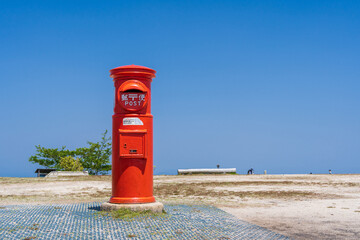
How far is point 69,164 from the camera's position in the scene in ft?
112

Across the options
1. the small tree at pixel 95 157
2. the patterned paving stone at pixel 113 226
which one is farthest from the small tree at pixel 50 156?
the patterned paving stone at pixel 113 226

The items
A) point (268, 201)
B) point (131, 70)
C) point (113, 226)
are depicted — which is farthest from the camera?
point (268, 201)

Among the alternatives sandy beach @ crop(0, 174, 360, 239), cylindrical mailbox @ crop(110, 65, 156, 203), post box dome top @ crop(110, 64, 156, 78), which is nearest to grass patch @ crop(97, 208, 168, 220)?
cylindrical mailbox @ crop(110, 65, 156, 203)

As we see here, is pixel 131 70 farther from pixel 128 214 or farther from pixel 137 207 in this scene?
pixel 128 214

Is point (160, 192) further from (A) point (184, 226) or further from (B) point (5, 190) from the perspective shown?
(A) point (184, 226)

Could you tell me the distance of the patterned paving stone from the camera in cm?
686

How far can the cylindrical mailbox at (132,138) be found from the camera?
899cm

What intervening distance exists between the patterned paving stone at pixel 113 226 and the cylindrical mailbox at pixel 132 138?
777mm

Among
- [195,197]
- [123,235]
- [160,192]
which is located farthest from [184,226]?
[160,192]

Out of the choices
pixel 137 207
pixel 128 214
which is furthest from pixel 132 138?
pixel 128 214

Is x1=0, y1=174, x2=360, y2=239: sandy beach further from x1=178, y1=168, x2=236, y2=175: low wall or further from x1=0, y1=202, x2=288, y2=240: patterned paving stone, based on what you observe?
x1=178, y1=168, x2=236, y2=175: low wall

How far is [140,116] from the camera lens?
9.11 m

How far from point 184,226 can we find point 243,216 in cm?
256

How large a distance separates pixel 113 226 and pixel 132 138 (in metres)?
2.18
